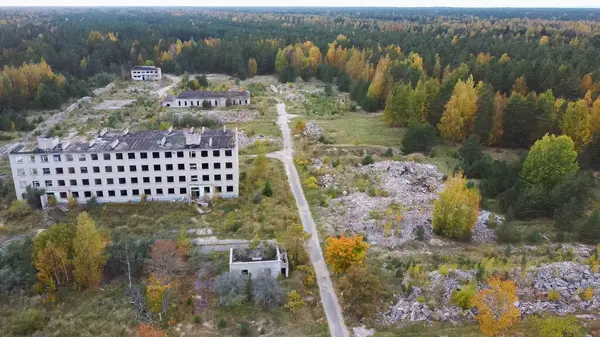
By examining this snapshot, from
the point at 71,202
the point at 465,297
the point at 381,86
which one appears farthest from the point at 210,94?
the point at 465,297

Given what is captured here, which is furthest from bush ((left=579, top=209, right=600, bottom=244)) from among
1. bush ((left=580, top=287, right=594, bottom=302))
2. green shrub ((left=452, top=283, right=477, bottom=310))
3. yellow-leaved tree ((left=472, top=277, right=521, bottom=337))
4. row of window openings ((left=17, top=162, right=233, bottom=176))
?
row of window openings ((left=17, top=162, right=233, bottom=176))

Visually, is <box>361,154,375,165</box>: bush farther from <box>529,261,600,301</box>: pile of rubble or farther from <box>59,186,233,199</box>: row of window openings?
<box>529,261,600,301</box>: pile of rubble

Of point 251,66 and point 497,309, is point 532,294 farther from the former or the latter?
point 251,66

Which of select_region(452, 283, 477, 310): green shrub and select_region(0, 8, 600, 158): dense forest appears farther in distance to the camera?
select_region(0, 8, 600, 158): dense forest

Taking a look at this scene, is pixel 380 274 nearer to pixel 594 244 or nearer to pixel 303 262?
pixel 303 262

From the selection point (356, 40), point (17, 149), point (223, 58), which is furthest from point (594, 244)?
point (356, 40)

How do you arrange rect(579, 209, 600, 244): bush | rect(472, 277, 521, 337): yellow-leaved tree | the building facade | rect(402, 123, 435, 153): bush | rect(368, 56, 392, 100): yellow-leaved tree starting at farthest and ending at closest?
the building facade < rect(368, 56, 392, 100): yellow-leaved tree < rect(402, 123, 435, 153): bush < rect(579, 209, 600, 244): bush < rect(472, 277, 521, 337): yellow-leaved tree
